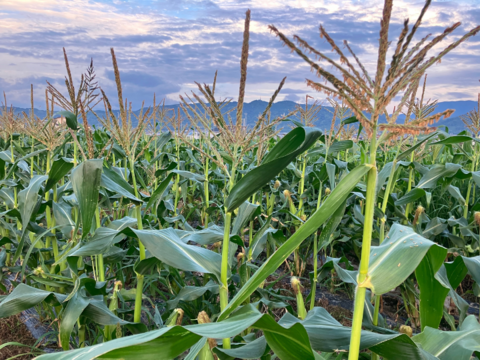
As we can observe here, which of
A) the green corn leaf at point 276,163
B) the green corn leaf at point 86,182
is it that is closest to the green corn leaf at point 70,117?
the green corn leaf at point 86,182

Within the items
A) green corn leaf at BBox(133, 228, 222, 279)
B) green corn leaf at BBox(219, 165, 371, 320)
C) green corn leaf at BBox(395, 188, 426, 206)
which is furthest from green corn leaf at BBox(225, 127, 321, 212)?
green corn leaf at BBox(395, 188, 426, 206)

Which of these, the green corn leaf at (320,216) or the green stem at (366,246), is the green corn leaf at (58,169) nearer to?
the green corn leaf at (320,216)

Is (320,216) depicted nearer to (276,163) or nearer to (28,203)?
(276,163)

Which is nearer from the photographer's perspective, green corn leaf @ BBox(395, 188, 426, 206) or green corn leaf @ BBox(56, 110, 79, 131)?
green corn leaf @ BBox(56, 110, 79, 131)

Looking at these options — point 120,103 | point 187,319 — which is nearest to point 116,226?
point 120,103

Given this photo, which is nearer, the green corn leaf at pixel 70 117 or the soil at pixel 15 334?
the green corn leaf at pixel 70 117

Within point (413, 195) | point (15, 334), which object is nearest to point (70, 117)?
point (15, 334)

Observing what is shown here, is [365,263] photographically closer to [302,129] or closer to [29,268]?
[302,129]

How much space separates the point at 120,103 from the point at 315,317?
5.59 feet

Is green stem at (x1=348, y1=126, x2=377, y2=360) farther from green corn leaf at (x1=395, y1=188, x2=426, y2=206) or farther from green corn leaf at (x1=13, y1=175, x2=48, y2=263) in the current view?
green corn leaf at (x1=13, y1=175, x2=48, y2=263)

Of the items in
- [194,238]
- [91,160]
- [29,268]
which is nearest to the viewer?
[91,160]

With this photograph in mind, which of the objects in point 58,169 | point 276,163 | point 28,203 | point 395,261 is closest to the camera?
point 395,261

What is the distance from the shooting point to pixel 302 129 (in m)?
1.47

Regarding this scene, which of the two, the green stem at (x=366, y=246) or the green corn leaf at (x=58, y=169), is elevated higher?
the green stem at (x=366, y=246)
